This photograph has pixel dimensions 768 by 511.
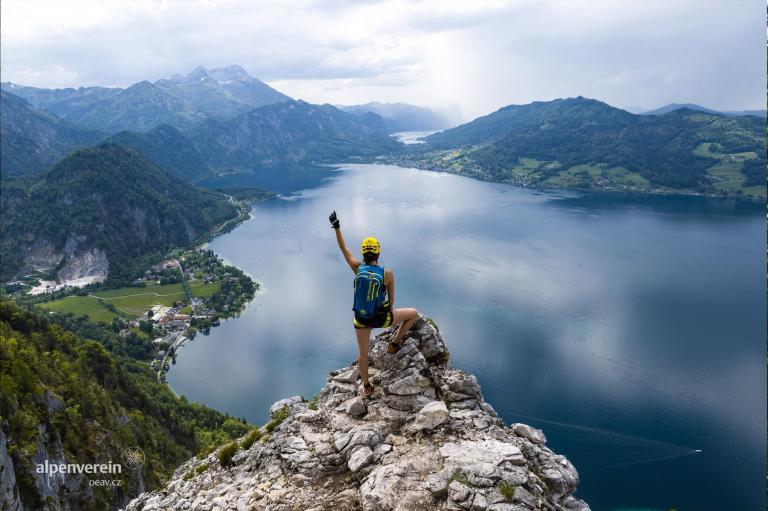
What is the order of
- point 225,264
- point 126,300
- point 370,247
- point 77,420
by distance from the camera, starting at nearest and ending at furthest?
point 370,247 < point 77,420 < point 126,300 < point 225,264

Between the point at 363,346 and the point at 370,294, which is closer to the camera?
the point at 370,294

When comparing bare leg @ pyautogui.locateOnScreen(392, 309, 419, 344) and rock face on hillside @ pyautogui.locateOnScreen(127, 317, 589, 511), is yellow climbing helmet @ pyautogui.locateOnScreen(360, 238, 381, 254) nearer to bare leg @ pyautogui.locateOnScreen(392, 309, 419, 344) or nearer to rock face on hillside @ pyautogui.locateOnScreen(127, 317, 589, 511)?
bare leg @ pyautogui.locateOnScreen(392, 309, 419, 344)

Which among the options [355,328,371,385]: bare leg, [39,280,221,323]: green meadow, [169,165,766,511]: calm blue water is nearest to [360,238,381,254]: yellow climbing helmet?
[355,328,371,385]: bare leg

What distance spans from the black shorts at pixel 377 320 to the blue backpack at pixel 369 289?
0.33 feet

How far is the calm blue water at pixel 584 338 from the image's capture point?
56688 mm

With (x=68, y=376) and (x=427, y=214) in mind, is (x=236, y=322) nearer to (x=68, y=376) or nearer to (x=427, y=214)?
(x=68, y=376)

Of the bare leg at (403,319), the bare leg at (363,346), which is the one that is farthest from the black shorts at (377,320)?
the bare leg at (403,319)

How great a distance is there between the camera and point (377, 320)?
10.7m

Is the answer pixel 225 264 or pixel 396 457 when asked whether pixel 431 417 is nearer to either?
pixel 396 457

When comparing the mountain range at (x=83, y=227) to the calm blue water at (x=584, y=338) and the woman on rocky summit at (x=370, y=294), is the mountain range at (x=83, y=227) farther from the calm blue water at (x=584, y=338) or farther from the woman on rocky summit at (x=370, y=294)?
the woman on rocky summit at (x=370, y=294)

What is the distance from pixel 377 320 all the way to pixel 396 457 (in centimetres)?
299

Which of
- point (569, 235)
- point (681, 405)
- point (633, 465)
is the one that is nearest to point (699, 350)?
point (681, 405)

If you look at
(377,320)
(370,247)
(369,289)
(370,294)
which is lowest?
(377,320)

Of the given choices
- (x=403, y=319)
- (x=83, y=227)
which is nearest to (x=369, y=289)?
(x=403, y=319)
